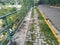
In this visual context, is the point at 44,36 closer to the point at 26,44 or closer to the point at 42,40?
Answer: the point at 42,40

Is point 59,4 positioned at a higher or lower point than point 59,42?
lower

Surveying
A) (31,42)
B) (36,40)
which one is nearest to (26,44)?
(31,42)

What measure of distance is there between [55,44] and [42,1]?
4851 cm

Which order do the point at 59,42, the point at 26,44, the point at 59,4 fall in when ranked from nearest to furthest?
1. the point at 59,42
2. the point at 26,44
3. the point at 59,4

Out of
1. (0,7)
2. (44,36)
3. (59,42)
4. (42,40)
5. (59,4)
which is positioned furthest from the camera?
(59,4)

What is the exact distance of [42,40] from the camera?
594 centimetres

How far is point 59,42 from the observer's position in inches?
200

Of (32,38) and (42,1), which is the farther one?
(42,1)

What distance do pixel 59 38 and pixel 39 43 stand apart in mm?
819

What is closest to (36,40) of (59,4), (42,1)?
(59,4)

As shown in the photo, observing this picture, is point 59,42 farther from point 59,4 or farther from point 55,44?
point 59,4

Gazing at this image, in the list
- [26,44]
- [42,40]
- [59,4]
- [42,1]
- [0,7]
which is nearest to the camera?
[26,44]

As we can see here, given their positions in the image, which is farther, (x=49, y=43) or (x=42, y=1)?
(x=42, y=1)

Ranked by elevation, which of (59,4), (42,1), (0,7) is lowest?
(42,1)
